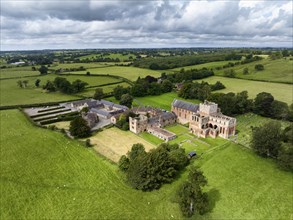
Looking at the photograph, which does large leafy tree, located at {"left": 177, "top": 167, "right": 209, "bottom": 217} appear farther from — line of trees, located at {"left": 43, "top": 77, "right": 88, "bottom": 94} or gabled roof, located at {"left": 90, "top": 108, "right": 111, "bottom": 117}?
line of trees, located at {"left": 43, "top": 77, "right": 88, "bottom": 94}

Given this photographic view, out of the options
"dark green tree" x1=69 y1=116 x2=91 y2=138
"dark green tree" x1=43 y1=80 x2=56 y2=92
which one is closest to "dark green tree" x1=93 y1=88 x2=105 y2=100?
"dark green tree" x1=43 y1=80 x2=56 y2=92

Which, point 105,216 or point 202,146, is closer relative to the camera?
point 105,216

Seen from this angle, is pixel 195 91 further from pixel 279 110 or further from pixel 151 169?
pixel 151 169

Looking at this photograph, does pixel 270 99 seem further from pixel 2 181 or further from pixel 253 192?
pixel 2 181

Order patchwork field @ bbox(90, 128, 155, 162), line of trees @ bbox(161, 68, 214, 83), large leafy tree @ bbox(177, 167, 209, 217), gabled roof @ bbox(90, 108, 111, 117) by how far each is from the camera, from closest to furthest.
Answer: large leafy tree @ bbox(177, 167, 209, 217) < patchwork field @ bbox(90, 128, 155, 162) < gabled roof @ bbox(90, 108, 111, 117) < line of trees @ bbox(161, 68, 214, 83)

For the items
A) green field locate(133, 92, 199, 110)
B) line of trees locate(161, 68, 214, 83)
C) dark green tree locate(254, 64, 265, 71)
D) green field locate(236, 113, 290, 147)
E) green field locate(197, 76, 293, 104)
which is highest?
dark green tree locate(254, 64, 265, 71)

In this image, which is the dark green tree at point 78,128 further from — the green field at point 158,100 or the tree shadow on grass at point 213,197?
the green field at point 158,100

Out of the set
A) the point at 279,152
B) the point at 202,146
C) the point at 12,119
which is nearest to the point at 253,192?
the point at 279,152
